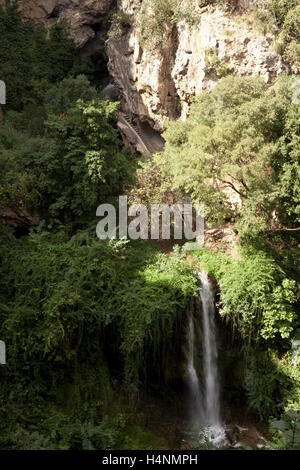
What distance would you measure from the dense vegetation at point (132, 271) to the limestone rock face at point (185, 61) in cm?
94

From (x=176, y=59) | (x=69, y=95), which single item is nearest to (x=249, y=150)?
(x=176, y=59)

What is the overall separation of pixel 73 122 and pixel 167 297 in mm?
7067

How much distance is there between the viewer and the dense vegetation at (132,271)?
10445 mm

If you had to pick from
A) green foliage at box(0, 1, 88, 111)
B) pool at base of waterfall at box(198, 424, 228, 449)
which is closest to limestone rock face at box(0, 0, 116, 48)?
green foliage at box(0, 1, 88, 111)

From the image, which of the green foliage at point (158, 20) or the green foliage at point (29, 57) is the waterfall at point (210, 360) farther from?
the green foliage at point (29, 57)

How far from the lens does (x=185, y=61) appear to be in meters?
15.5

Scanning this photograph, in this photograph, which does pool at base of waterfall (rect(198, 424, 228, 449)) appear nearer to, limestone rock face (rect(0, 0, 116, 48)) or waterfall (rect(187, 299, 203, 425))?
waterfall (rect(187, 299, 203, 425))

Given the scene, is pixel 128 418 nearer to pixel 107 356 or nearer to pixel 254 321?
pixel 107 356

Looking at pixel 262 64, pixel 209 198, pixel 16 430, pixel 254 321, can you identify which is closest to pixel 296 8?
pixel 262 64

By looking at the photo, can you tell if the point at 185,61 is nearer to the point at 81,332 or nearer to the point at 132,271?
the point at 132,271

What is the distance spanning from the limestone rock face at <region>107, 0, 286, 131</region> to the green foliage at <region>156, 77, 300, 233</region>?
7.68ft

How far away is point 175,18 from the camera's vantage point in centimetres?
1537

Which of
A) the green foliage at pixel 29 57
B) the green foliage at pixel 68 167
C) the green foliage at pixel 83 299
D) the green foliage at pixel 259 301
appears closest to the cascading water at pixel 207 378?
the green foliage at pixel 259 301

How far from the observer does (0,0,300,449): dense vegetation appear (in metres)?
10.4
